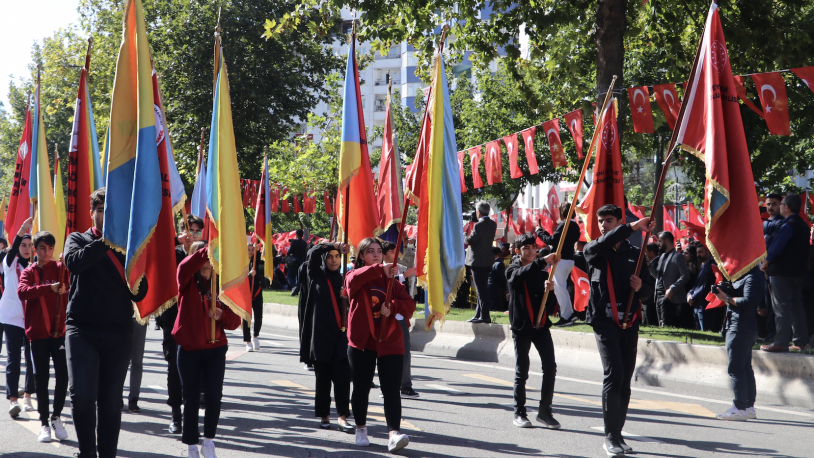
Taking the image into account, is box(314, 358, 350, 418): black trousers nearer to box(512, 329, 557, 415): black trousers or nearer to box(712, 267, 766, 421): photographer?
box(512, 329, 557, 415): black trousers

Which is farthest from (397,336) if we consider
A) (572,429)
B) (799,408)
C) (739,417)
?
(799,408)

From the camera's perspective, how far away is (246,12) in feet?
94.4

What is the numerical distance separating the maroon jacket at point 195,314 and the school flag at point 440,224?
163cm

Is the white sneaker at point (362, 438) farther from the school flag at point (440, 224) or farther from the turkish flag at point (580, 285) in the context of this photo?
the turkish flag at point (580, 285)

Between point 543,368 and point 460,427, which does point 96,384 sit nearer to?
point 460,427

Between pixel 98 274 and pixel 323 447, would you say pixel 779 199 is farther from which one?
pixel 98 274

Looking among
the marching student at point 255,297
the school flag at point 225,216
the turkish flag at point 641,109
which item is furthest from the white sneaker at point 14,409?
the turkish flag at point 641,109

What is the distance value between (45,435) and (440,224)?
153 inches

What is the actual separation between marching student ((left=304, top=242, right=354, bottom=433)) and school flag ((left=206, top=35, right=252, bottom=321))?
1.33 m

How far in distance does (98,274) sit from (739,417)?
605 cm

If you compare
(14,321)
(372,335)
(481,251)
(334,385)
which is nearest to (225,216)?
(372,335)

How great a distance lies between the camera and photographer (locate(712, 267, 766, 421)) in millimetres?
7750

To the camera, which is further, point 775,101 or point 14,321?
point 775,101

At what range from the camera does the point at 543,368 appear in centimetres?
748
